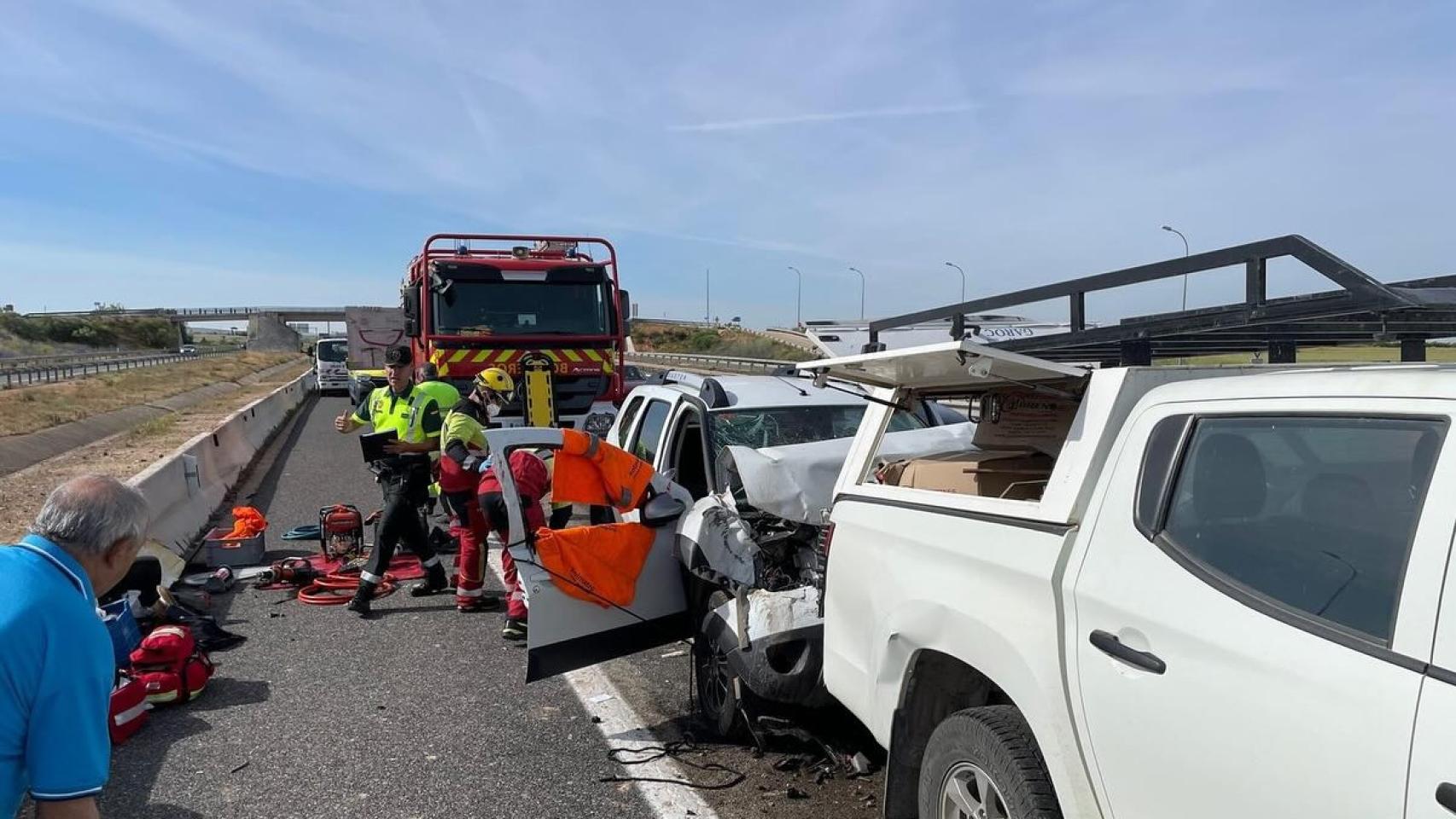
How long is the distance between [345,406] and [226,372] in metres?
26.8

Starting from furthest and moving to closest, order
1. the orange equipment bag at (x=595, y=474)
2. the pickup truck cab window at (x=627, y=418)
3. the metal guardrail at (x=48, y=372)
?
the metal guardrail at (x=48, y=372)
the pickup truck cab window at (x=627, y=418)
the orange equipment bag at (x=595, y=474)

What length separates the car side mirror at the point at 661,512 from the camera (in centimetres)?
481

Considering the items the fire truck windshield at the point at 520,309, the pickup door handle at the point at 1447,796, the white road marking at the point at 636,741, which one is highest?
the fire truck windshield at the point at 520,309

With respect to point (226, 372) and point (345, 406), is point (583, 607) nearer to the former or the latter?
point (345, 406)

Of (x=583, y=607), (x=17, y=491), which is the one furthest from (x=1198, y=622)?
(x=17, y=491)

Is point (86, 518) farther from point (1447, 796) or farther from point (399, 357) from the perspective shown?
point (399, 357)

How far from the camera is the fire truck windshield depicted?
11.9 metres

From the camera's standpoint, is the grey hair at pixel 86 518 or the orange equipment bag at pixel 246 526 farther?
the orange equipment bag at pixel 246 526

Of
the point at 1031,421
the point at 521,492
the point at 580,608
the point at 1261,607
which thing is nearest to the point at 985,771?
the point at 1261,607

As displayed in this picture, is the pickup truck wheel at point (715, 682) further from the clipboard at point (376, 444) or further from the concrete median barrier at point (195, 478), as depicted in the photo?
the concrete median barrier at point (195, 478)

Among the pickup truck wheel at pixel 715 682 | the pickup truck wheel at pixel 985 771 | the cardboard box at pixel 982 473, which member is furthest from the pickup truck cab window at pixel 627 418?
the pickup truck wheel at pixel 985 771

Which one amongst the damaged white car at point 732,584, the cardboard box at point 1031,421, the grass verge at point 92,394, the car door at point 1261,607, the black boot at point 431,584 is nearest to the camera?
the car door at point 1261,607

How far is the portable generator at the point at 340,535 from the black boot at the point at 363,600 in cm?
166

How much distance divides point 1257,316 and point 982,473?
1.01 m
